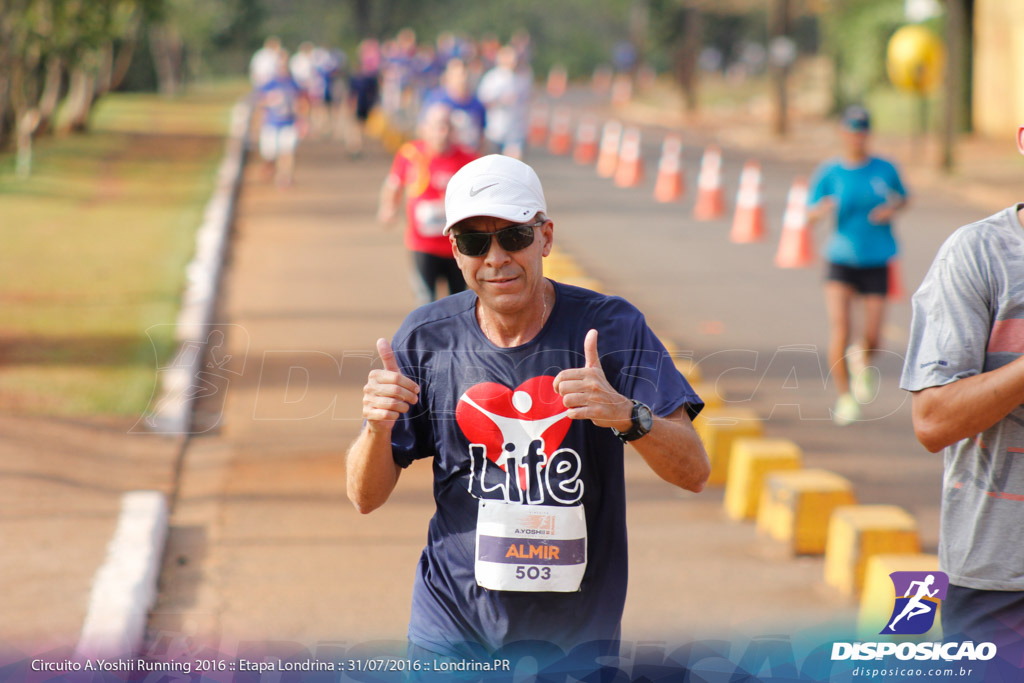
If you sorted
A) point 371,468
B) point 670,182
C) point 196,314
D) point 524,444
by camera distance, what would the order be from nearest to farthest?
point 524,444
point 371,468
point 196,314
point 670,182

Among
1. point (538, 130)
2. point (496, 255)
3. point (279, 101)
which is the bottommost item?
point (496, 255)

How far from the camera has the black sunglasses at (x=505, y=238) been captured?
323cm

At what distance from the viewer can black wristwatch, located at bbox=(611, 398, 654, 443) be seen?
9.94 ft

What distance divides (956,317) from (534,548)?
1.08m

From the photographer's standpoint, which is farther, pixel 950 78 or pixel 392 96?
pixel 392 96

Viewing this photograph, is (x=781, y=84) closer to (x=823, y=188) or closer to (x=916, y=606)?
(x=823, y=188)

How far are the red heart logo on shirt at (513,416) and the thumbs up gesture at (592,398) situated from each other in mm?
153

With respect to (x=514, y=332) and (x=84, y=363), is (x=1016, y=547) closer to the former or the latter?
(x=514, y=332)

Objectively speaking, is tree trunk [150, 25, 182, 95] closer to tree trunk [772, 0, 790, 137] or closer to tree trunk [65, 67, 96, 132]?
tree trunk [65, 67, 96, 132]

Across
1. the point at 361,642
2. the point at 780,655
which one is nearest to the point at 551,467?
the point at 780,655

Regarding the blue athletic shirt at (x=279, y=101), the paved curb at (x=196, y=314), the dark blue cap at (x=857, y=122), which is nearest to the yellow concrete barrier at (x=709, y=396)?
the dark blue cap at (x=857, y=122)

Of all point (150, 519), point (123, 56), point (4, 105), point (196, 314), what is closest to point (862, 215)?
point (150, 519)

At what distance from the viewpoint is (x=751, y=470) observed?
289 inches

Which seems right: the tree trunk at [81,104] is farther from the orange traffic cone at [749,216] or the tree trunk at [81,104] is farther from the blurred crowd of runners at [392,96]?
the orange traffic cone at [749,216]
